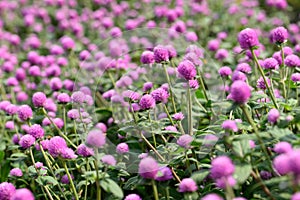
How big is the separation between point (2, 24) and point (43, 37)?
2.53 ft

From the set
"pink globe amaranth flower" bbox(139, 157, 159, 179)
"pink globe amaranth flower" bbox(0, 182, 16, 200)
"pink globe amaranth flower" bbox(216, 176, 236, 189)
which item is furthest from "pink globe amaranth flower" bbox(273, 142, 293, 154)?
"pink globe amaranth flower" bbox(0, 182, 16, 200)

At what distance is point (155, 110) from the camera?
2.59 m

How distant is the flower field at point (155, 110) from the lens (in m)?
1.88

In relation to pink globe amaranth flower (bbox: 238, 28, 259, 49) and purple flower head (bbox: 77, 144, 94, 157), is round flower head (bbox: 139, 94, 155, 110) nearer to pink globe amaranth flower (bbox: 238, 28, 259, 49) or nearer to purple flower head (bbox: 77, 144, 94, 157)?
purple flower head (bbox: 77, 144, 94, 157)

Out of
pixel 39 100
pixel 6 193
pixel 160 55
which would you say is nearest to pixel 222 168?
pixel 6 193

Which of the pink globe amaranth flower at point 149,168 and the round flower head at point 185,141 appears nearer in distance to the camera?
the pink globe amaranth flower at point 149,168

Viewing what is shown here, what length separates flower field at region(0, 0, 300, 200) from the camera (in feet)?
6.16

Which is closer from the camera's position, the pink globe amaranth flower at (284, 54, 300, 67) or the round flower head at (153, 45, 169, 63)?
the pink globe amaranth flower at (284, 54, 300, 67)

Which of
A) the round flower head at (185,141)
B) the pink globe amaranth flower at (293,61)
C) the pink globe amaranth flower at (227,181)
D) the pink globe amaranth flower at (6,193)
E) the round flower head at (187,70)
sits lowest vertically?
the pink globe amaranth flower at (227,181)

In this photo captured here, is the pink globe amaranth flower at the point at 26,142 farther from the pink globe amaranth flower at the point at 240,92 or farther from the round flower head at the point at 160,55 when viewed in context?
the pink globe amaranth flower at the point at 240,92

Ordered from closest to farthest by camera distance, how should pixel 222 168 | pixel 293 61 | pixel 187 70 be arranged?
pixel 222 168 < pixel 187 70 < pixel 293 61

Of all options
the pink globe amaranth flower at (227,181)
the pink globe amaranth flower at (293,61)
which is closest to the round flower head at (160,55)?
the pink globe amaranth flower at (293,61)

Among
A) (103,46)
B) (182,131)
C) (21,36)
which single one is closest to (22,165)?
(182,131)

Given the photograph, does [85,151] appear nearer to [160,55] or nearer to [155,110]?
[155,110]
